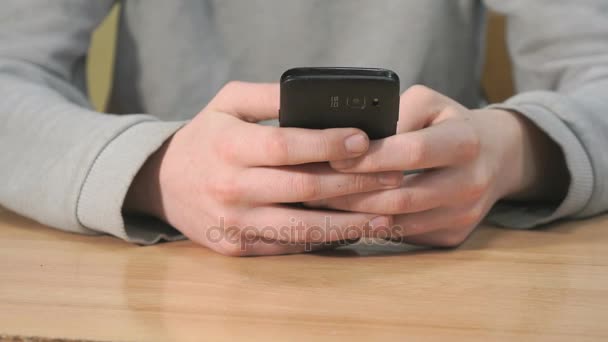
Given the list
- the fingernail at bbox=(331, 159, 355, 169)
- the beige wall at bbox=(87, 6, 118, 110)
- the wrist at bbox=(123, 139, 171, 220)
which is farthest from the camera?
the beige wall at bbox=(87, 6, 118, 110)

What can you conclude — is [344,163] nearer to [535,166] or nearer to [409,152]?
[409,152]

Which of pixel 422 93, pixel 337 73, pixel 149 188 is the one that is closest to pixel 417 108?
pixel 422 93

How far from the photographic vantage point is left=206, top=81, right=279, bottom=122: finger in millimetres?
535

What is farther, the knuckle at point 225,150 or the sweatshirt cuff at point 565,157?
the sweatshirt cuff at point 565,157

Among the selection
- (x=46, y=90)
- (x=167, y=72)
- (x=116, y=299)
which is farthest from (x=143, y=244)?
(x=167, y=72)

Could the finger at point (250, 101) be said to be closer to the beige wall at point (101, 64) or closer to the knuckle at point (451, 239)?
the knuckle at point (451, 239)

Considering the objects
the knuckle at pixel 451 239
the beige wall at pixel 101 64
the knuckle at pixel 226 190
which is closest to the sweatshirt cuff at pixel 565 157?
the knuckle at pixel 451 239

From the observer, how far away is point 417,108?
55 centimetres

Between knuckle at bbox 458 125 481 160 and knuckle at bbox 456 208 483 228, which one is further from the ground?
knuckle at bbox 458 125 481 160

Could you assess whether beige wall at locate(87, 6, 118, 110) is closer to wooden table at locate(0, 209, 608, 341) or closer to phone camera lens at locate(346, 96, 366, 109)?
wooden table at locate(0, 209, 608, 341)

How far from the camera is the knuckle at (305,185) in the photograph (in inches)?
19.4

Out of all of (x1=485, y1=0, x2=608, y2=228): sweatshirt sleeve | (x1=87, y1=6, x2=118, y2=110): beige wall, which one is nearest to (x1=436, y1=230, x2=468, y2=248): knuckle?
(x1=485, y1=0, x2=608, y2=228): sweatshirt sleeve

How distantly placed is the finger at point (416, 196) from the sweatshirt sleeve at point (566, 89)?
140 mm

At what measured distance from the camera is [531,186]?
0.67 metres
